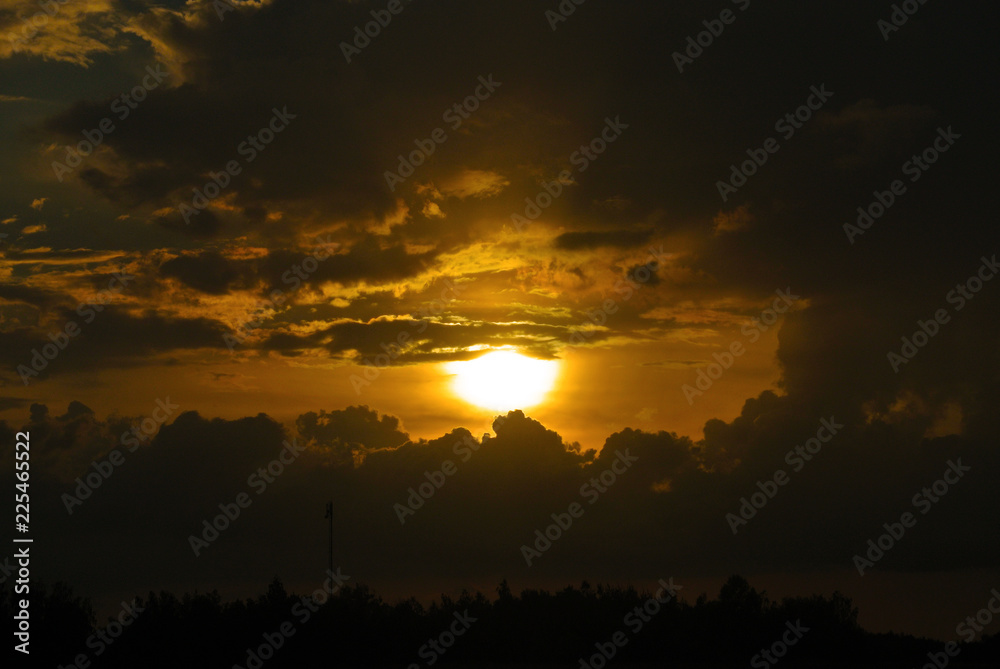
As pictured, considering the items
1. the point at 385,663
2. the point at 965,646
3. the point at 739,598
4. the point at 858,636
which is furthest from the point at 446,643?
the point at 965,646

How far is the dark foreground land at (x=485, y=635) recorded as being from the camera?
9062cm

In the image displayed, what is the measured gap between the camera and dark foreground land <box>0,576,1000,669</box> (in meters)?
90.6

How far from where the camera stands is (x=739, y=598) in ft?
373

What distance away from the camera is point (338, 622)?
96.7 metres

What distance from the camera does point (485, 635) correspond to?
339ft

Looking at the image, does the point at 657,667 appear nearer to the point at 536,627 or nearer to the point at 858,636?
the point at 536,627

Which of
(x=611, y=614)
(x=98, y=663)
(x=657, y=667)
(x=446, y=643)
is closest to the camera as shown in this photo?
(x=98, y=663)

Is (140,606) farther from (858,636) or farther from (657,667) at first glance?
(858,636)

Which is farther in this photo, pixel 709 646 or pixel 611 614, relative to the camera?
pixel 611 614

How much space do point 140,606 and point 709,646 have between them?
60.8 m

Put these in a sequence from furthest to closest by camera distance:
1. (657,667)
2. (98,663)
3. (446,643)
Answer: (446,643), (657,667), (98,663)

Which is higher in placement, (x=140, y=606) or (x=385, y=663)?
(x=140, y=606)

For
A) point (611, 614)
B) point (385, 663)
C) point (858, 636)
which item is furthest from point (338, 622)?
point (858, 636)

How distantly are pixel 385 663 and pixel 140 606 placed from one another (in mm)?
26764
